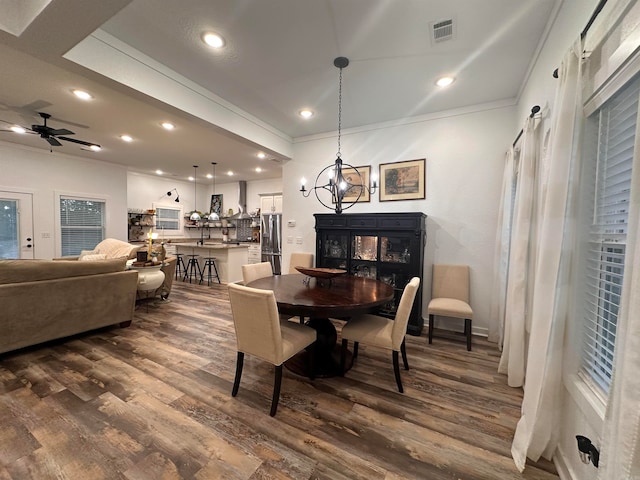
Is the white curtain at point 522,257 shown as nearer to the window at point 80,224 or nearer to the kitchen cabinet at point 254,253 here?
the kitchen cabinet at point 254,253

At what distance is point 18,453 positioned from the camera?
151cm

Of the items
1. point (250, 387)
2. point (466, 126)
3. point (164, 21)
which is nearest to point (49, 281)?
point (250, 387)

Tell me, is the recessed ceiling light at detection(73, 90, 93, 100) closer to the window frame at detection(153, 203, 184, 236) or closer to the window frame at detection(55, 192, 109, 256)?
the window frame at detection(55, 192, 109, 256)

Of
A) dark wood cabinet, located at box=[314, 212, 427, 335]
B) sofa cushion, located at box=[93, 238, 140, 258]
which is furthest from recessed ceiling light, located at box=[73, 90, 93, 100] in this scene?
dark wood cabinet, located at box=[314, 212, 427, 335]

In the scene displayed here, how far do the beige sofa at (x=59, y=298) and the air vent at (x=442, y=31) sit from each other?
13.9 ft

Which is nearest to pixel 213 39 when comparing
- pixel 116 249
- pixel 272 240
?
pixel 116 249

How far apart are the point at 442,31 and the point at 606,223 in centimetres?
183

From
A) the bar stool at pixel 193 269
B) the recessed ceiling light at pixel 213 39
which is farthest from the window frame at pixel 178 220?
the recessed ceiling light at pixel 213 39

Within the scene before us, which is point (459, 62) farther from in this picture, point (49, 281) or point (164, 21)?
point (49, 281)

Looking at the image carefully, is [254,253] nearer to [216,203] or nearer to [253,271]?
[216,203]

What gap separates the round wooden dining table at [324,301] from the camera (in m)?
1.93

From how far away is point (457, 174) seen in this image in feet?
11.3

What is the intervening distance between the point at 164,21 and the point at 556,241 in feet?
10.1

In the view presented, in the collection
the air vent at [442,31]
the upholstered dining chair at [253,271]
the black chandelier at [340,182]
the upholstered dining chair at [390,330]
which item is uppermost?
the air vent at [442,31]
